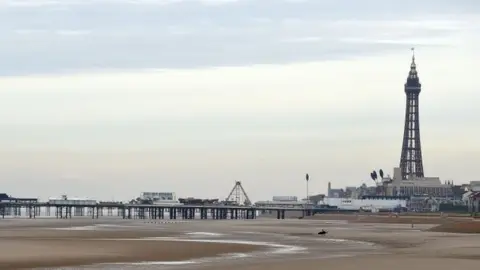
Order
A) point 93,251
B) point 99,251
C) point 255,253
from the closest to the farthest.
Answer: point 255,253 → point 93,251 → point 99,251

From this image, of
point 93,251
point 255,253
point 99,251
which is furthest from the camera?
point 99,251

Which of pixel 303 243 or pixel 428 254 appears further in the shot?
pixel 303 243

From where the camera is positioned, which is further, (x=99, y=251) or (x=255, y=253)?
(x=99, y=251)

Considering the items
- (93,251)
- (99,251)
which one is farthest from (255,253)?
(93,251)

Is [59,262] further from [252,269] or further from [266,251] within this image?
[266,251]

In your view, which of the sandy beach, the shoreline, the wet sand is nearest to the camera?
the sandy beach

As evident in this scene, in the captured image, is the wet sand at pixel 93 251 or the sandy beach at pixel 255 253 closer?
the sandy beach at pixel 255 253

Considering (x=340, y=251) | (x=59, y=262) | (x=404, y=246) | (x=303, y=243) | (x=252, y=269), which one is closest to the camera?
(x=252, y=269)

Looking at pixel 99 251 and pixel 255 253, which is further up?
pixel 99 251

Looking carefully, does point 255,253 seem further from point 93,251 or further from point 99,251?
point 93,251

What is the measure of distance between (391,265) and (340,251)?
12.1 metres

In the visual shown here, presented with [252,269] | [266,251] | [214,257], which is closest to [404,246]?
[266,251]

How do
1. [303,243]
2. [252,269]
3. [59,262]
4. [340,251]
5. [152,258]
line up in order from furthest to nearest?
[303,243] < [340,251] < [152,258] < [59,262] < [252,269]

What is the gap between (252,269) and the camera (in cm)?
4191
